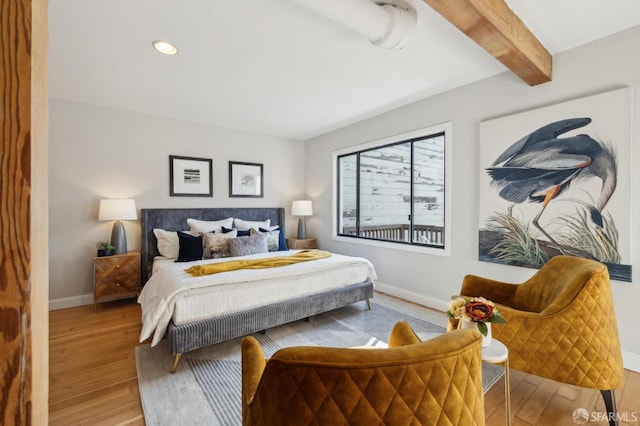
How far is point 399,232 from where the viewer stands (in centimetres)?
517

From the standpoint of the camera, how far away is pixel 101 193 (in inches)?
143

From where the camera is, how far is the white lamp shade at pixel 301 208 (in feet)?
16.5

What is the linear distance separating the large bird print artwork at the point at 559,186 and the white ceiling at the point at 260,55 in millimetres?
598

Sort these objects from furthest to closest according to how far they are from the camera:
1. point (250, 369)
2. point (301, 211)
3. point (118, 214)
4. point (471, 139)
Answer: point (301, 211)
point (118, 214)
point (471, 139)
point (250, 369)

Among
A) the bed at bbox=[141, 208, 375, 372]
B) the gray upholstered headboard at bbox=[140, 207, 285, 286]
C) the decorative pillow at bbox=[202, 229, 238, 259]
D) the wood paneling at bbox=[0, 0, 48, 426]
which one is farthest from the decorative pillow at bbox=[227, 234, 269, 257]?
the wood paneling at bbox=[0, 0, 48, 426]

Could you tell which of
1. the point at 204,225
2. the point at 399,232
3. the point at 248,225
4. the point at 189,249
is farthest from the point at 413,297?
the point at 204,225

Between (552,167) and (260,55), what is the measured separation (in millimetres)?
2672

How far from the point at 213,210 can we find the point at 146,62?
2261 millimetres

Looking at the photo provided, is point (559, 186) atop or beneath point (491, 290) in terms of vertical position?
atop

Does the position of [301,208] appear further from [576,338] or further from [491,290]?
[576,338]

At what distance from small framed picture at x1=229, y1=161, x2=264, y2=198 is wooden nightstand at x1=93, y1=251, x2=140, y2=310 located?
168 centimetres

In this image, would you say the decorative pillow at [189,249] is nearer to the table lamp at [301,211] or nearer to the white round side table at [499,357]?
the table lamp at [301,211]

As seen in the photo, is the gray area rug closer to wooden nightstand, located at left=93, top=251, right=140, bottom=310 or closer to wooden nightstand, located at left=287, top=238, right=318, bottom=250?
wooden nightstand, located at left=93, top=251, right=140, bottom=310

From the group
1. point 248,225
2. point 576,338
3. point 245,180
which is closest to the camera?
point 576,338
